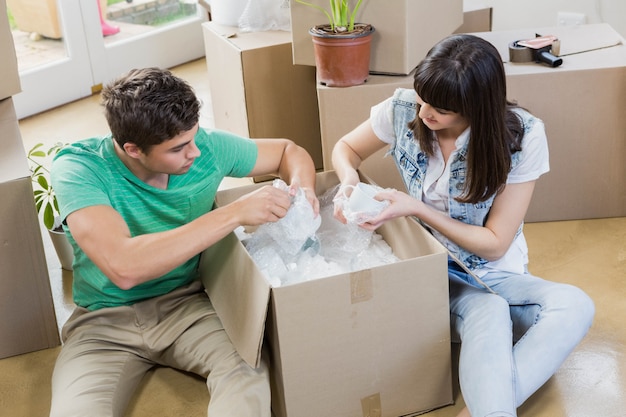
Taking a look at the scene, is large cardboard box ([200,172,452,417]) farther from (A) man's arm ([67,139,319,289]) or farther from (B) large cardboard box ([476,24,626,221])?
(B) large cardboard box ([476,24,626,221])

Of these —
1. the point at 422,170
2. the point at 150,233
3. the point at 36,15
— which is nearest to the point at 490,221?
the point at 422,170

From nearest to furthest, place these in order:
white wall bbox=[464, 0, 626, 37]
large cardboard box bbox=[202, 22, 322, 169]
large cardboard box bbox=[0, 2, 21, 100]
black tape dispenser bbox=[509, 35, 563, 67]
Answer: large cardboard box bbox=[0, 2, 21, 100] < black tape dispenser bbox=[509, 35, 563, 67] < large cardboard box bbox=[202, 22, 322, 169] < white wall bbox=[464, 0, 626, 37]

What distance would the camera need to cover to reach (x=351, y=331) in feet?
5.29

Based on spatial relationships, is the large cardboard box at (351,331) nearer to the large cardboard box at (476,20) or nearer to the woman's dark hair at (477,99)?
the woman's dark hair at (477,99)

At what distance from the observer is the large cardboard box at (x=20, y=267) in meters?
1.88

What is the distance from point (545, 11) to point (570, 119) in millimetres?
1076

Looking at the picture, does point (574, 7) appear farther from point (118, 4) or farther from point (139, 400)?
point (139, 400)

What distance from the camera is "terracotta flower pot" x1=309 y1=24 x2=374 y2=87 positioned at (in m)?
2.20

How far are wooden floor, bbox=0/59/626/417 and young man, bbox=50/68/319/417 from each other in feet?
0.26

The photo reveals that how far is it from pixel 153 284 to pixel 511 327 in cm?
76

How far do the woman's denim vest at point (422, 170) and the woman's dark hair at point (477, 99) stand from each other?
1.6 inches

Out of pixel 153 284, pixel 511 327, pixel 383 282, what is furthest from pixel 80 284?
pixel 511 327

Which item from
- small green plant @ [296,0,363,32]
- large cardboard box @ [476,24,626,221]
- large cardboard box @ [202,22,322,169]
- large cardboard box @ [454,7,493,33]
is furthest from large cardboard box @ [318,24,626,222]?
large cardboard box @ [454,7,493,33]

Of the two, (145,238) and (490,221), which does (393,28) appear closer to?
(490,221)
